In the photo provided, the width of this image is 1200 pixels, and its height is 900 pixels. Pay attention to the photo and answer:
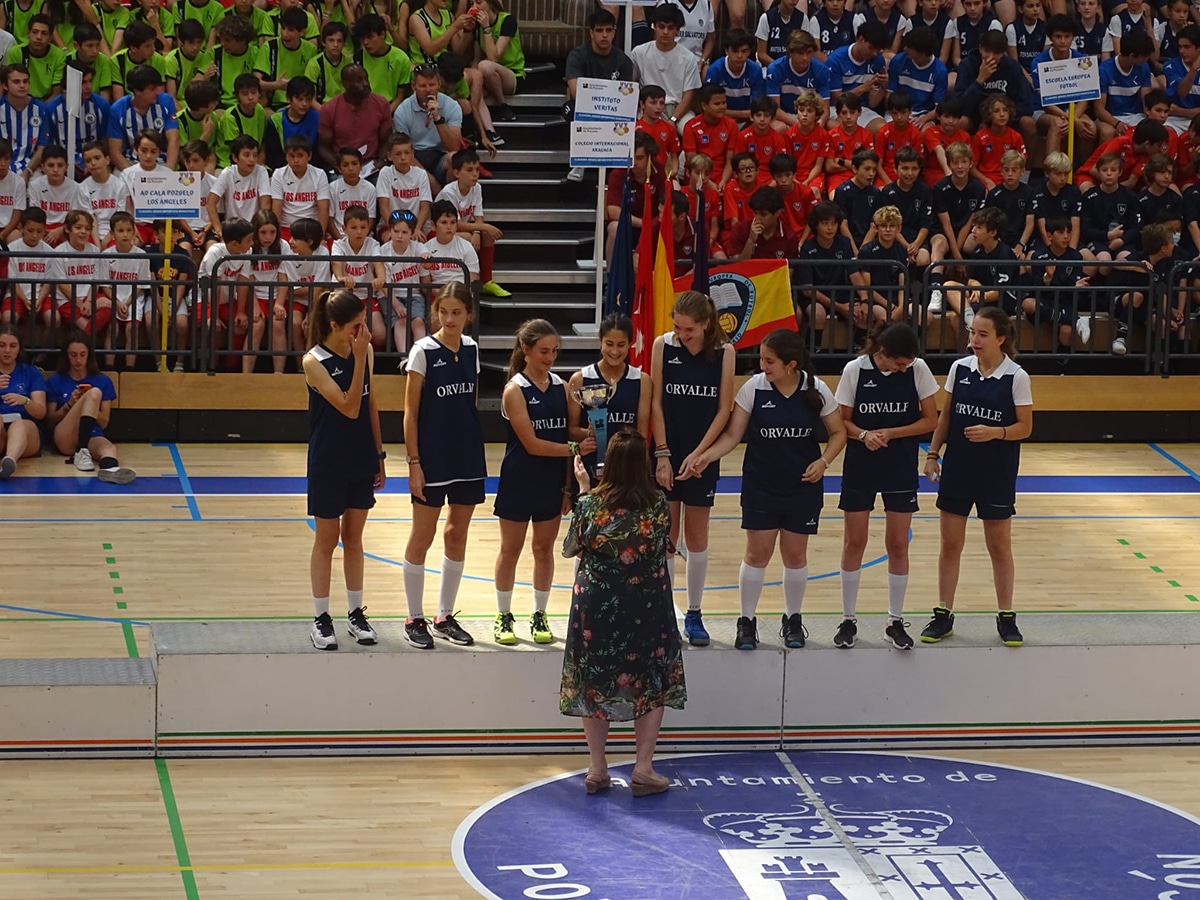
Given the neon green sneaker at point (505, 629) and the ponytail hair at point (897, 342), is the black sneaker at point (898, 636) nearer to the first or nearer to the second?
the ponytail hair at point (897, 342)

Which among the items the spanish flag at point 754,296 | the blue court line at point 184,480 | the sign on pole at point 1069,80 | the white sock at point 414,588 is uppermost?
the sign on pole at point 1069,80

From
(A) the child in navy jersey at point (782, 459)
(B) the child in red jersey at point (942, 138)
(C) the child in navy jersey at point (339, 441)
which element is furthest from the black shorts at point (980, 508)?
(B) the child in red jersey at point (942, 138)

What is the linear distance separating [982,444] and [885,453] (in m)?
0.46

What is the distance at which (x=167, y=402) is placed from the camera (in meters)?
13.8

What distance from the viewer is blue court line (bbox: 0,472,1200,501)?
12.4 meters

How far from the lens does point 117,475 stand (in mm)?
12547

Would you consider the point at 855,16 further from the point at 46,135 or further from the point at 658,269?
the point at 46,135

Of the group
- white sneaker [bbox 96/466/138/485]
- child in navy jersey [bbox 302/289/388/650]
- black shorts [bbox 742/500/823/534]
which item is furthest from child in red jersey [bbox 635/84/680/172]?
child in navy jersey [bbox 302/289/388/650]

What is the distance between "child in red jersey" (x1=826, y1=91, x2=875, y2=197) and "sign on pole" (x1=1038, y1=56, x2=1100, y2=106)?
5.22ft

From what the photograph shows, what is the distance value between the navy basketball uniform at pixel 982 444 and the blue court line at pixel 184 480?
546 cm

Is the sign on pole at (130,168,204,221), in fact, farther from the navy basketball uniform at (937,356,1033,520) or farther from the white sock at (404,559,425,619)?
the navy basketball uniform at (937,356,1033,520)

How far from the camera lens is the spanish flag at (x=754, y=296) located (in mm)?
13961

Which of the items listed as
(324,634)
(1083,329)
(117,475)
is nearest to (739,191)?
(1083,329)

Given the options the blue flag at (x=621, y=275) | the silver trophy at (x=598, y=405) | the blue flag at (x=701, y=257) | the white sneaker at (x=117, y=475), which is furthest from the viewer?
the white sneaker at (x=117, y=475)
